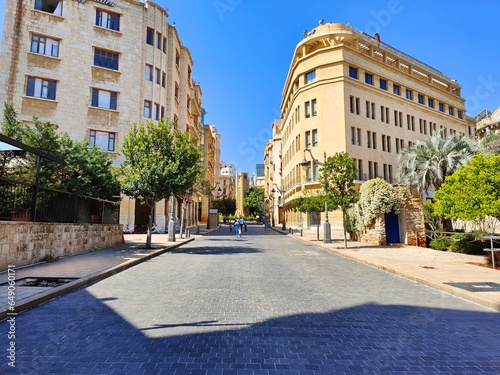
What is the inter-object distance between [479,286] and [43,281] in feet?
34.4

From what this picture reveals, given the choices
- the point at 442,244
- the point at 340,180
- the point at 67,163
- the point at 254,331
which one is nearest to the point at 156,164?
the point at 67,163

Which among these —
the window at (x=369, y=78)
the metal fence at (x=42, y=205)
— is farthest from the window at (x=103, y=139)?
the window at (x=369, y=78)

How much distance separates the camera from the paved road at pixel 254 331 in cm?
353

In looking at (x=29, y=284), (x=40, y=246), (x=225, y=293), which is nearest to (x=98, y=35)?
(x=40, y=246)

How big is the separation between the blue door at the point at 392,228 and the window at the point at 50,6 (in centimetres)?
3244

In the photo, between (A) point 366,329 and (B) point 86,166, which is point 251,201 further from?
(A) point 366,329

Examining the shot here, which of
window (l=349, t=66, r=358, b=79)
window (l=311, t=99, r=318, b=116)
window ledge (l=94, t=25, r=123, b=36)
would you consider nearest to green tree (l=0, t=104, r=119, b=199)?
window ledge (l=94, t=25, r=123, b=36)

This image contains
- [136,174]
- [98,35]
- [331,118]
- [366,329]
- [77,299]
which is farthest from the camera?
[331,118]

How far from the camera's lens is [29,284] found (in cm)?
720

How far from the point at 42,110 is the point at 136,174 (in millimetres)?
18014

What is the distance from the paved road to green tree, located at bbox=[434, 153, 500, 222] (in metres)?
4.78

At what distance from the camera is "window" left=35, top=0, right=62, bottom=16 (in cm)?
2809

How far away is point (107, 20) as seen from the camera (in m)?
30.2

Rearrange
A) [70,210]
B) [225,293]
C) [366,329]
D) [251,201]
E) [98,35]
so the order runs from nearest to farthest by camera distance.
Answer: [366,329], [225,293], [70,210], [98,35], [251,201]
